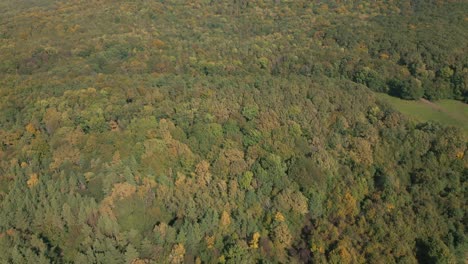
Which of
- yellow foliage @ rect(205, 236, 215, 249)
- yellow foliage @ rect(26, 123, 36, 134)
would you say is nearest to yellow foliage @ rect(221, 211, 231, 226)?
yellow foliage @ rect(205, 236, 215, 249)

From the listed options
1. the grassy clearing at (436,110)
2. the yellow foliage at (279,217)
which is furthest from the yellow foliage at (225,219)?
the grassy clearing at (436,110)

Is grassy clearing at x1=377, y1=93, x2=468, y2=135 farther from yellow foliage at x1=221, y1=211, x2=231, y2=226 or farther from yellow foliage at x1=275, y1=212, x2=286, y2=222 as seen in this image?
yellow foliage at x1=221, y1=211, x2=231, y2=226

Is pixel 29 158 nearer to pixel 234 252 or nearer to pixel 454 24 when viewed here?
pixel 234 252

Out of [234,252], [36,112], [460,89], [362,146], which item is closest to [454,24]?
[460,89]

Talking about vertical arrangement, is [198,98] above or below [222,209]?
above

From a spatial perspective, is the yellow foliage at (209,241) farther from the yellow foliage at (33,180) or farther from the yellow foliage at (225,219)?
the yellow foliage at (33,180)

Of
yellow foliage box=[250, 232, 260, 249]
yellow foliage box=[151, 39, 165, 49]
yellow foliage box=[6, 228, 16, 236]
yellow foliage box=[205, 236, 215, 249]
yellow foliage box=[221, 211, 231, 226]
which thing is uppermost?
yellow foliage box=[151, 39, 165, 49]
